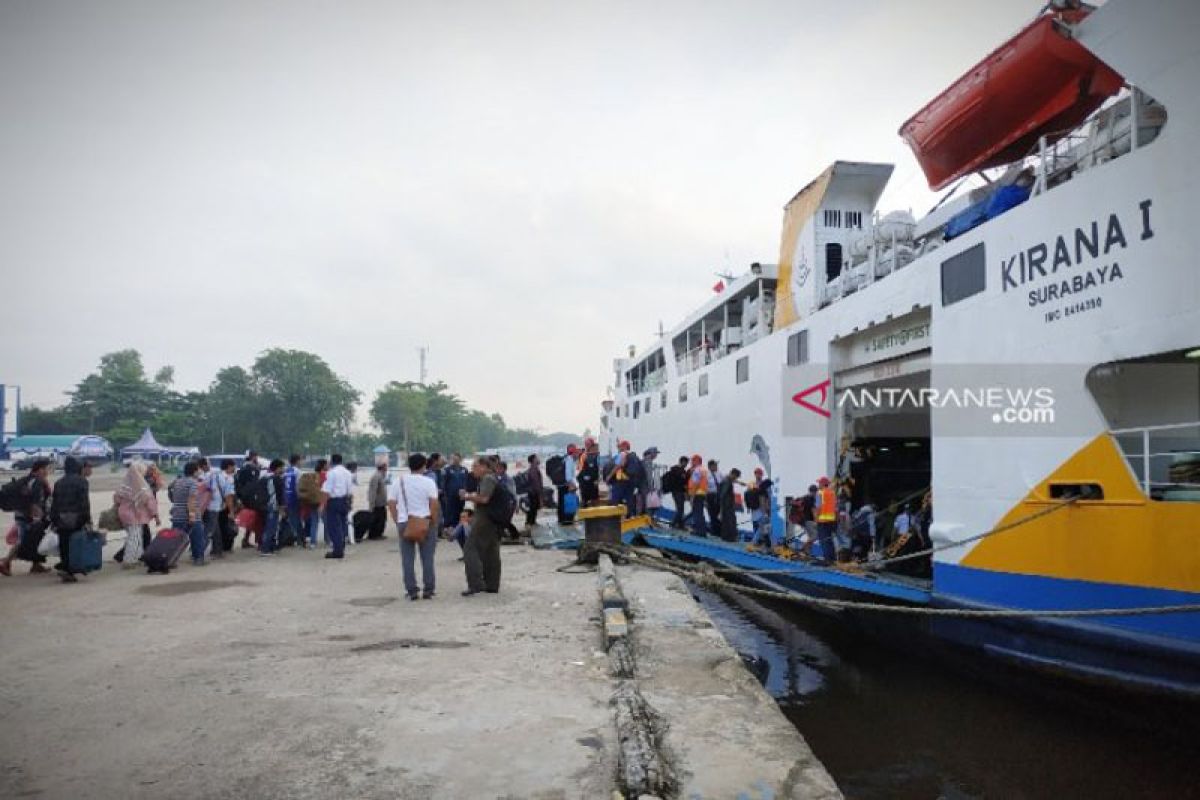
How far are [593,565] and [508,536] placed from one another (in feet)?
12.9

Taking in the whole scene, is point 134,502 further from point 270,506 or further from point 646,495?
point 646,495

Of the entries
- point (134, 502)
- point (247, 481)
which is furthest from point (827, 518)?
point (134, 502)

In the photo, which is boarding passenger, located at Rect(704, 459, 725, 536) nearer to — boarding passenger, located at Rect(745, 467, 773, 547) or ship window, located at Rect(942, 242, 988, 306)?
boarding passenger, located at Rect(745, 467, 773, 547)

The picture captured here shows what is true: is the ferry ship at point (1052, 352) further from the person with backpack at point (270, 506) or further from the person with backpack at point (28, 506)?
the person with backpack at point (28, 506)

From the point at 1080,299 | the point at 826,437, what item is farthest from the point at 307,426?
the point at 1080,299

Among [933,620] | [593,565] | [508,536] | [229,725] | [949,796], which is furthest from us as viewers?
[508,536]

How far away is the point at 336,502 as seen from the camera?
1102 cm

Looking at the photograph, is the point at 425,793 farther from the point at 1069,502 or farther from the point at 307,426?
the point at 307,426

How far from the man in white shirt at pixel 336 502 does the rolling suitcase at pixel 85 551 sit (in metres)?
2.88

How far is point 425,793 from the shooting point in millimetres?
3133

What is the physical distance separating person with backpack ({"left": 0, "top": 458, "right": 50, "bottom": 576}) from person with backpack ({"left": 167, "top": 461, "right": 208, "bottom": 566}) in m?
1.38

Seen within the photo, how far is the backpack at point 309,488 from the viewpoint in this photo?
1211 cm

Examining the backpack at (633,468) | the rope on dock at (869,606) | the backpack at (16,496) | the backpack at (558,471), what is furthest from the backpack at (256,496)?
the backpack at (633,468)

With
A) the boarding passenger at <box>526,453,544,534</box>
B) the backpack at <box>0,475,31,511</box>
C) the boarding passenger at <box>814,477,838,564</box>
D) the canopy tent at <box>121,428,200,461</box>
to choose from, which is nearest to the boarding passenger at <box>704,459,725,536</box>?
the boarding passenger at <box>526,453,544,534</box>
